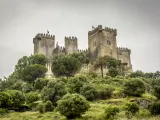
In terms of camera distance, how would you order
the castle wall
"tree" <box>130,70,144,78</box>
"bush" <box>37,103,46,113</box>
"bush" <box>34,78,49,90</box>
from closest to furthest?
1. "bush" <box>37,103,46,113</box>
2. "bush" <box>34,78,49,90</box>
3. "tree" <box>130,70,144,78</box>
4. the castle wall

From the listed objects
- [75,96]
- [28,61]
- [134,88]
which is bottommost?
[75,96]

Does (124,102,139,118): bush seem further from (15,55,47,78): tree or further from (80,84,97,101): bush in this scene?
(15,55,47,78): tree

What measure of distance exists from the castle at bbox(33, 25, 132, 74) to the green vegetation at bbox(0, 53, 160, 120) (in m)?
8.28

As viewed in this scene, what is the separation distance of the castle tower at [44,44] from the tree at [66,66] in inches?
567

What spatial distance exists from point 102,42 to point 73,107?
45.2 meters

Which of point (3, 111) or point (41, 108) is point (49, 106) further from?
point (3, 111)

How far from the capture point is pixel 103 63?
73.2 m

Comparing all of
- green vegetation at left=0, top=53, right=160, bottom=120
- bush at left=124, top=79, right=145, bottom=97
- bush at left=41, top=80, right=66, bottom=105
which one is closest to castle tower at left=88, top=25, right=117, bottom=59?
green vegetation at left=0, top=53, right=160, bottom=120

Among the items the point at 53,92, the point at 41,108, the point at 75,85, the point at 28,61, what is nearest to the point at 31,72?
the point at 28,61

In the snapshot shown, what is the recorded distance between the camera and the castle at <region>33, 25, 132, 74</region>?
82250mm

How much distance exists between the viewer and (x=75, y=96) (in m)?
40.4

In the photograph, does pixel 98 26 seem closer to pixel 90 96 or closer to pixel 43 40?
pixel 43 40

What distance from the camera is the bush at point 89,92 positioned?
157 feet

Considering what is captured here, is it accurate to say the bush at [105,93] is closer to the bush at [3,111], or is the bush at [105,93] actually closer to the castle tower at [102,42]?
the bush at [3,111]
